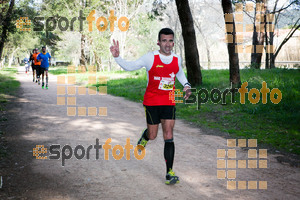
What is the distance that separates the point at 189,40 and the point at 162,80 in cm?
1014

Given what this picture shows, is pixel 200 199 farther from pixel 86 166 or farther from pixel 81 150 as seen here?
pixel 81 150

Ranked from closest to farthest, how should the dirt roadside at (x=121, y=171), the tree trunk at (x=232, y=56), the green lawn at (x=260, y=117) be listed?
the dirt roadside at (x=121, y=171) → the green lawn at (x=260, y=117) → the tree trunk at (x=232, y=56)

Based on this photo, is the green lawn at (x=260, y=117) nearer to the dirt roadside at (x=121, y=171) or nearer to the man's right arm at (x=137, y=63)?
the dirt roadside at (x=121, y=171)

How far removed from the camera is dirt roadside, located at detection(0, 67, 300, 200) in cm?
417

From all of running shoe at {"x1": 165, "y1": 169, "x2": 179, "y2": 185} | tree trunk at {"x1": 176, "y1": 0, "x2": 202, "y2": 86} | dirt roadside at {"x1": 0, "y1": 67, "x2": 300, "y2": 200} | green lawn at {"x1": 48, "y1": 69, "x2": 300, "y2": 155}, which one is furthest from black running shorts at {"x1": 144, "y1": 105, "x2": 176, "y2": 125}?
tree trunk at {"x1": 176, "y1": 0, "x2": 202, "y2": 86}

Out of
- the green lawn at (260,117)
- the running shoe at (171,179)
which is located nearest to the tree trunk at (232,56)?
the green lawn at (260,117)

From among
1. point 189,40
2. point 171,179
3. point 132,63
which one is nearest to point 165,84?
point 132,63

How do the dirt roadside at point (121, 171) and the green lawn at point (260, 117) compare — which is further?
the green lawn at point (260, 117)

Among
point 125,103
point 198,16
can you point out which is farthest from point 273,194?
point 198,16

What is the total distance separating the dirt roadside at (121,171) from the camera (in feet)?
13.7

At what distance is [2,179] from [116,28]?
97.7 feet

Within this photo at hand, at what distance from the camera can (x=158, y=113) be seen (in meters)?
4.62

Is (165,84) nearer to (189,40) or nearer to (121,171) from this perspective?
(121,171)

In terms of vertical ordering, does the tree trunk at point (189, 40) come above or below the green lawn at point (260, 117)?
above
